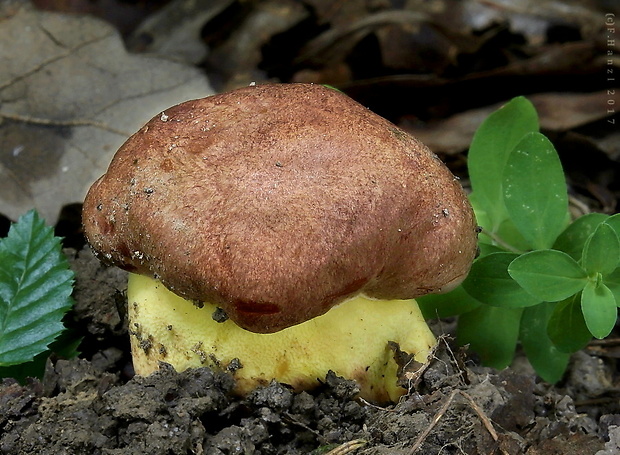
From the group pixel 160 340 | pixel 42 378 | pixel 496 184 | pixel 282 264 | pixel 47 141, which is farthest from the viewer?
pixel 47 141

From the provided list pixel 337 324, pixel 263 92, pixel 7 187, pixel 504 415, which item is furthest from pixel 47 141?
pixel 504 415

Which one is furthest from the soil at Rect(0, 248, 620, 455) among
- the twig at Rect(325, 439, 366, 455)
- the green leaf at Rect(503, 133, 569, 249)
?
the green leaf at Rect(503, 133, 569, 249)

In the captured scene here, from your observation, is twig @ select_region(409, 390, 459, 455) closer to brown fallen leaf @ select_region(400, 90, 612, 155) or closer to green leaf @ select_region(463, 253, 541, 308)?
green leaf @ select_region(463, 253, 541, 308)

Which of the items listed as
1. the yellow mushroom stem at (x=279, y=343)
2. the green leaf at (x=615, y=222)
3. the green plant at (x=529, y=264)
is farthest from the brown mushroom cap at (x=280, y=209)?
the green leaf at (x=615, y=222)

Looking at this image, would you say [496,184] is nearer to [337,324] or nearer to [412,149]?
[412,149]

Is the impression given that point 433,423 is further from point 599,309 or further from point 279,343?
point 599,309

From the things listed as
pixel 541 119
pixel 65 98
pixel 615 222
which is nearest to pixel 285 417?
pixel 615 222
